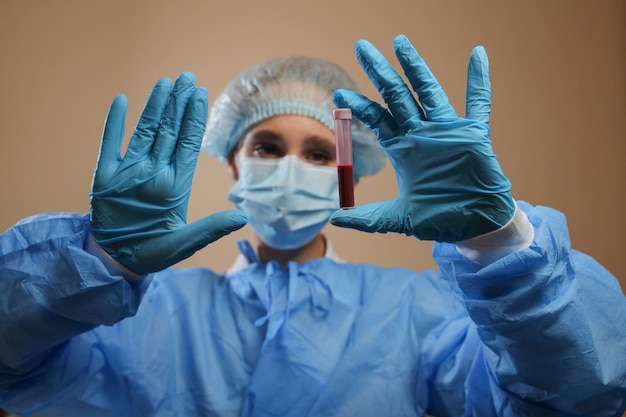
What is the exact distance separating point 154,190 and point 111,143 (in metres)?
0.14

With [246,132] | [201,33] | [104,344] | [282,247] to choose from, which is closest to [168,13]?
[201,33]

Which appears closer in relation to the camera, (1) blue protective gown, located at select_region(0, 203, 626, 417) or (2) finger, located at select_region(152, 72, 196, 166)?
(1) blue protective gown, located at select_region(0, 203, 626, 417)

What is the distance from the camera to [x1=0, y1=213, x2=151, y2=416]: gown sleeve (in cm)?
103

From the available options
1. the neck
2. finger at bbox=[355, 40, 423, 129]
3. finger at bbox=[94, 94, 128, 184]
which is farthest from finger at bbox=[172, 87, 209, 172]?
the neck

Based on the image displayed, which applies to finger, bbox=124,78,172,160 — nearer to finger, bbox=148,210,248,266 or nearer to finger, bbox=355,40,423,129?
finger, bbox=148,210,248,266

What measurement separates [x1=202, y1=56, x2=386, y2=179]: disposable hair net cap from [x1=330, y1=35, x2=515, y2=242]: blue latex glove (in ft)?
1.79

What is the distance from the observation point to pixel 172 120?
3.54ft

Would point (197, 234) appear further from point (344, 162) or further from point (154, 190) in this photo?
point (344, 162)

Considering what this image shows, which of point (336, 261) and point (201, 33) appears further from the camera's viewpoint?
point (201, 33)

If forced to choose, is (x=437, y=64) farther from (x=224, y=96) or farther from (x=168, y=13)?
(x=168, y=13)

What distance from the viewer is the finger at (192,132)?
1066 mm

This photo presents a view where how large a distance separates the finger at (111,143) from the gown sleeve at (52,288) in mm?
102

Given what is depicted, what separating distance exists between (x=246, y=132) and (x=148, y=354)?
64 centimetres

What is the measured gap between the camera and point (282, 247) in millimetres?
1506
